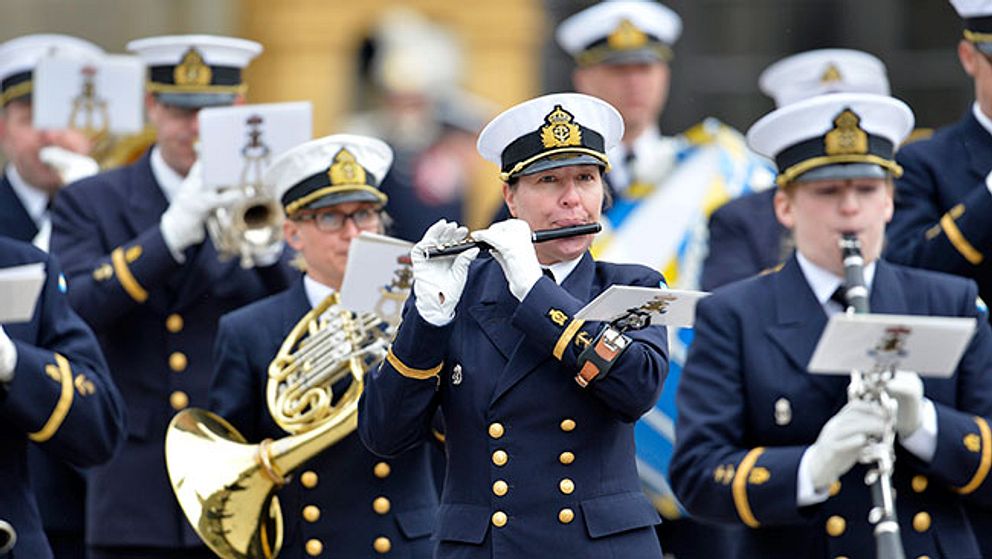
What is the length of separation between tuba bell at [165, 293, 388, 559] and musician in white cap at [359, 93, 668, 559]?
737mm

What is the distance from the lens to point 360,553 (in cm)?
757

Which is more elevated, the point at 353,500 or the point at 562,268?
the point at 562,268

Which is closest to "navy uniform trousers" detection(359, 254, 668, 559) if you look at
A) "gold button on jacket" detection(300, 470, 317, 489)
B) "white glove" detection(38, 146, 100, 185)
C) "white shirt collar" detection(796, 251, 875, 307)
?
"white shirt collar" detection(796, 251, 875, 307)

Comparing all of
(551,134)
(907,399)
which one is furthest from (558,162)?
(907,399)

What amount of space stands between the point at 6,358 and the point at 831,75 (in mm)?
3972

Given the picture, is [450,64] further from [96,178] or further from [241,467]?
[241,467]

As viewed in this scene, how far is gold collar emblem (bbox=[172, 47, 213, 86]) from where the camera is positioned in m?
9.26

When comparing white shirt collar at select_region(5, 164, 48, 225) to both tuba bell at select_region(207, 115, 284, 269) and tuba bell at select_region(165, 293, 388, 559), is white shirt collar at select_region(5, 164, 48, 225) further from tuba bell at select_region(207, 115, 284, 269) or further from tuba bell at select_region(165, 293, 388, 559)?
tuba bell at select_region(165, 293, 388, 559)

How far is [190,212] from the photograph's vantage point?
885 centimetres

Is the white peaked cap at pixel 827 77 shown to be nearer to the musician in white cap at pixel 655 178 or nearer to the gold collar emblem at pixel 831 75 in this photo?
the gold collar emblem at pixel 831 75

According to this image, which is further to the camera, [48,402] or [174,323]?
[174,323]

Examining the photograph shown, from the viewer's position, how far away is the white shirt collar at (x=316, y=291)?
7.94m

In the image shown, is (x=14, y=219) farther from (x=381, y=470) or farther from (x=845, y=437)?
(x=845, y=437)

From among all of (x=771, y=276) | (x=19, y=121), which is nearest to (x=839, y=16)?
(x=19, y=121)
